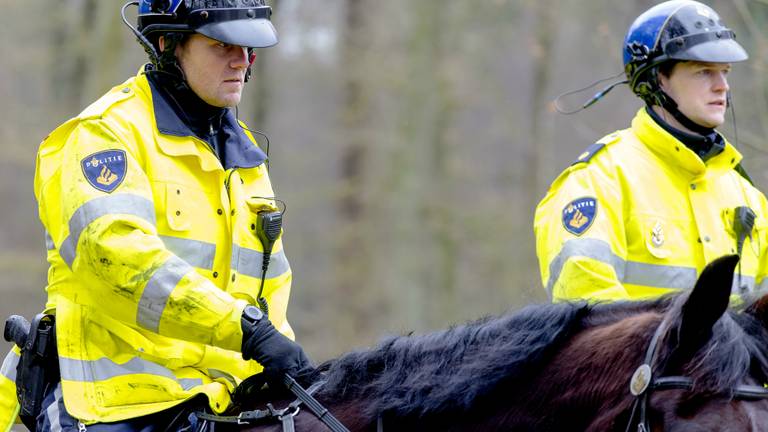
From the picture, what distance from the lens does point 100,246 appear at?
3883mm

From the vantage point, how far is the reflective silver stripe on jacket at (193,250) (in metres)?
4.17

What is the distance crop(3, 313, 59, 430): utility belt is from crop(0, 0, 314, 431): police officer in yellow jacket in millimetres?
50

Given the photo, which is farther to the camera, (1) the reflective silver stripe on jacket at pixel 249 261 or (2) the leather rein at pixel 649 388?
(1) the reflective silver stripe on jacket at pixel 249 261

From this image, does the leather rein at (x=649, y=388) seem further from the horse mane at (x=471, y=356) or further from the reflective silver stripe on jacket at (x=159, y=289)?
the reflective silver stripe on jacket at (x=159, y=289)

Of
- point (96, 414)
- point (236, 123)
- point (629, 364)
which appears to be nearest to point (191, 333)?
point (96, 414)

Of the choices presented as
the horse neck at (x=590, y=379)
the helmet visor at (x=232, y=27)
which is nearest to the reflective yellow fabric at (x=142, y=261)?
the helmet visor at (x=232, y=27)

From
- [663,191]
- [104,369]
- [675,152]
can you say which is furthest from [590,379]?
[675,152]

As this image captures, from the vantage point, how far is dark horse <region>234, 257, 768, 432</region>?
3.08m

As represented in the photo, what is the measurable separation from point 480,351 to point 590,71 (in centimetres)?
1725

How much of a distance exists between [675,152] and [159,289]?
2784 mm

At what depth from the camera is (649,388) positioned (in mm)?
3135

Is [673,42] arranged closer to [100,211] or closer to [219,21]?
[219,21]

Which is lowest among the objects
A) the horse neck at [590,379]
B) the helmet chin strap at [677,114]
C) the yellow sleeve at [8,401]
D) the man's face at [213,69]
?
the yellow sleeve at [8,401]

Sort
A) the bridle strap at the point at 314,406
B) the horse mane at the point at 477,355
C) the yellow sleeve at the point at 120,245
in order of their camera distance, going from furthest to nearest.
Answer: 1. the yellow sleeve at the point at 120,245
2. the bridle strap at the point at 314,406
3. the horse mane at the point at 477,355
